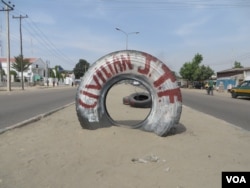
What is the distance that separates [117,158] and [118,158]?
0.7 inches

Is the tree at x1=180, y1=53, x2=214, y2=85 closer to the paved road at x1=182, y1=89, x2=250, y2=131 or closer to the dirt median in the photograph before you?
the paved road at x1=182, y1=89, x2=250, y2=131

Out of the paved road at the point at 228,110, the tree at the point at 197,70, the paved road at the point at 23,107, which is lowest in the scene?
the paved road at the point at 228,110

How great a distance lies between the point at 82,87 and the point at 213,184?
4554 millimetres

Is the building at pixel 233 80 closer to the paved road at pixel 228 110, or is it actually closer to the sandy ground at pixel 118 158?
the paved road at pixel 228 110

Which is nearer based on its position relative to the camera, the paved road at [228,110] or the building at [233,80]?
the paved road at [228,110]

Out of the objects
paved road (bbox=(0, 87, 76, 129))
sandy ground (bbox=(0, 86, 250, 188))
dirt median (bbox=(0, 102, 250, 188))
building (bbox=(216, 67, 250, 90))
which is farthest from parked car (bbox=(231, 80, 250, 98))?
sandy ground (bbox=(0, 86, 250, 188))

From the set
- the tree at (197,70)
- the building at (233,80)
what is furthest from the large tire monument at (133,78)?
the tree at (197,70)

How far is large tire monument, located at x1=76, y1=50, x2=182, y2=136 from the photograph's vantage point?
8328 millimetres

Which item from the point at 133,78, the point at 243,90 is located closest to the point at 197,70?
the point at 243,90

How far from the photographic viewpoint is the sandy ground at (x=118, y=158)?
16.7 feet

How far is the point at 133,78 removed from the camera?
8867 mm

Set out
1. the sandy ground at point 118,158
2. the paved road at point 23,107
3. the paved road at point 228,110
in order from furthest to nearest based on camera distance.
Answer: the paved road at point 228,110
the paved road at point 23,107
the sandy ground at point 118,158

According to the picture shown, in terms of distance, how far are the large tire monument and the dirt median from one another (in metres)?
0.37

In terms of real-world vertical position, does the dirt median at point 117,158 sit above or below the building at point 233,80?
below
